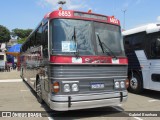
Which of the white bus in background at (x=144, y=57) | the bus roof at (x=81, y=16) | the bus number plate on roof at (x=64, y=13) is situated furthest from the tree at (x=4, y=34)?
the bus number plate on roof at (x=64, y=13)

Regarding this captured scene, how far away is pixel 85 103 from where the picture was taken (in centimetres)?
638

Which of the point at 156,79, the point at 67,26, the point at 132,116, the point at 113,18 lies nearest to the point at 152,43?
the point at 156,79

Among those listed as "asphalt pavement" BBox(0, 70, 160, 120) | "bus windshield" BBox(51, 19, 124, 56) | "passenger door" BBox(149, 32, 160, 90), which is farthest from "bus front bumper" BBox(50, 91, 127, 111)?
"passenger door" BBox(149, 32, 160, 90)

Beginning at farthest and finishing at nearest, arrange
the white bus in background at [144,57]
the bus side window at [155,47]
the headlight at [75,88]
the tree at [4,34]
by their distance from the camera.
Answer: the tree at [4,34]
the white bus in background at [144,57]
the bus side window at [155,47]
the headlight at [75,88]

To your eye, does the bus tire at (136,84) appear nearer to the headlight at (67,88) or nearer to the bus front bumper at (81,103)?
the bus front bumper at (81,103)

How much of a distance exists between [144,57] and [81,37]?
466cm

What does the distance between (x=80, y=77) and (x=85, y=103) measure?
2.30 feet

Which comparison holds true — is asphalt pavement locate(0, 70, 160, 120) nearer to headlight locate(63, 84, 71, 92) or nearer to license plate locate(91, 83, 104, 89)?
license plate locate(91, 83, 104, 89)

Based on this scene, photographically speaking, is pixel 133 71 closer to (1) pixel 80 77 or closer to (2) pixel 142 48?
(2) pixel 142 48

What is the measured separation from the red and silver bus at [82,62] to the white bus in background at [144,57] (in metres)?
3.03

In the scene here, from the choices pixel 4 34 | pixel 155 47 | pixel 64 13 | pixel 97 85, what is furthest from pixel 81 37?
pixel 4 34

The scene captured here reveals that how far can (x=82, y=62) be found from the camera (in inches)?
252

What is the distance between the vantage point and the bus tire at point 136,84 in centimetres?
1070

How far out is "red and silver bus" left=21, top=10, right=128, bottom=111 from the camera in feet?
20.4
